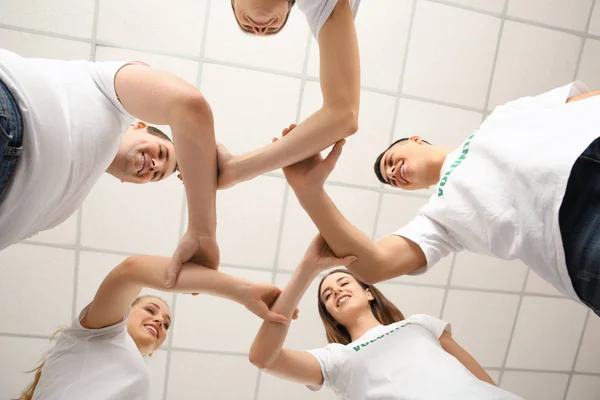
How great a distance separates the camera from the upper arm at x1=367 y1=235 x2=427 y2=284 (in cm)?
106

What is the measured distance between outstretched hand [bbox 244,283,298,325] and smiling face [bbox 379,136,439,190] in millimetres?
513

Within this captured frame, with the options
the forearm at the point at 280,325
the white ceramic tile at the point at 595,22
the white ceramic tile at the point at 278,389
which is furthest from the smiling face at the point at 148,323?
the white ceramic tile at the point at 595,22

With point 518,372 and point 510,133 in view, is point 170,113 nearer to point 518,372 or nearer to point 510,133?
point 510,133

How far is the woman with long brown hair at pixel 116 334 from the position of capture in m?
1.01

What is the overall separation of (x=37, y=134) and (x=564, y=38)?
188 cm

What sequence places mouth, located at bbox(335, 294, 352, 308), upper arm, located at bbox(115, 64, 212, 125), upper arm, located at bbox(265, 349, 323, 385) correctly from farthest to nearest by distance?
1. mouth, located at bbox(335, 294, 352, 308)
2. upper arm, located at bbox(265, 349, 323, 385)
3. upper arm, located at bbox(115, 64, 212, 125)

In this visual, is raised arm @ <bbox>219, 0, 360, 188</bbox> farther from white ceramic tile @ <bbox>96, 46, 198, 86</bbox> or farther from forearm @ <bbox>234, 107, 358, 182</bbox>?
Answer: white ceramic tile @ <bbox>96, 46, 198, 86</bbox>

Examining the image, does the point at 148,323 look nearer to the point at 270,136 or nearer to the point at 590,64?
the point at 270,136

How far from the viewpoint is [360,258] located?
3.49 ft

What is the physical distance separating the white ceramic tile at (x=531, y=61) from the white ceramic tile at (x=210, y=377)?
55.2 inches

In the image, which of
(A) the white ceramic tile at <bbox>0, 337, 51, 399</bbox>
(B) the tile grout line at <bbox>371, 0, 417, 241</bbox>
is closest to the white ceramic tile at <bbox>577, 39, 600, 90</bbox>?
(B) the tile grout line at <bbox>371, 0, 417, 241</bbox>

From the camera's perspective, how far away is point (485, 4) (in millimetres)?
1714

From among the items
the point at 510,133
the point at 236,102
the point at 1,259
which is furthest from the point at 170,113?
the point at 1,259

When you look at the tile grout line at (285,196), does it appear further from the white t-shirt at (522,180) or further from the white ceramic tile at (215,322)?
the white t-shirt at (522,180)
